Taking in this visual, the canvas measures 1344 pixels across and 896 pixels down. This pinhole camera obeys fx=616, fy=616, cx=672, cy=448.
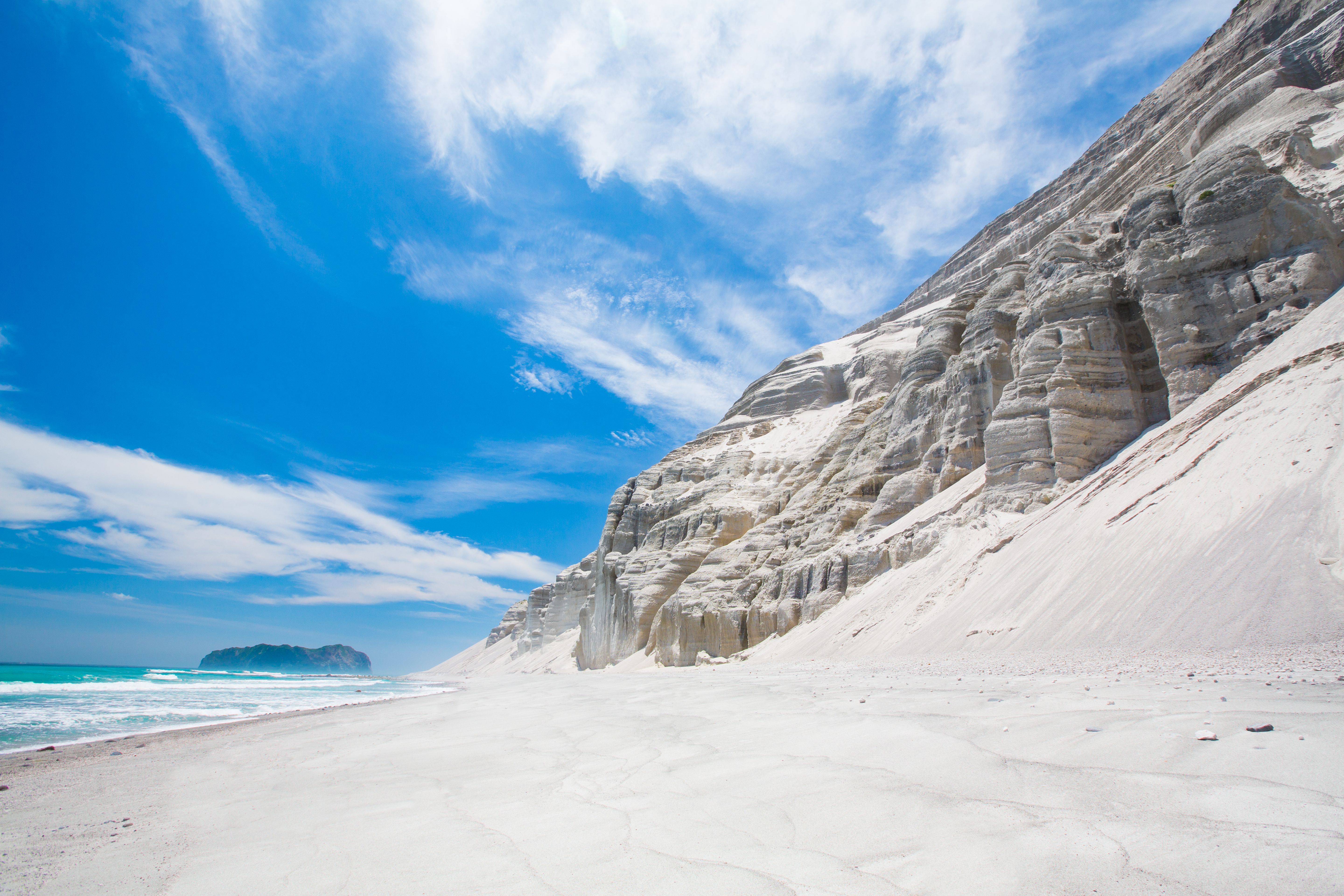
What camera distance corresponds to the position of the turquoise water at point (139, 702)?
39.0 ft

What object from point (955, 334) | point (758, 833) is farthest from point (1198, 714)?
point (955, 334)

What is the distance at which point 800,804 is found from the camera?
133 inches

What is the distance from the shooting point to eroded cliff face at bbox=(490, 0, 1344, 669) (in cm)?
1541

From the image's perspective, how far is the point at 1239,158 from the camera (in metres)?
16.1

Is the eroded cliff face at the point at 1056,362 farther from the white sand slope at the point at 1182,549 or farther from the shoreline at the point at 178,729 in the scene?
the shoreline at the point at 178,729

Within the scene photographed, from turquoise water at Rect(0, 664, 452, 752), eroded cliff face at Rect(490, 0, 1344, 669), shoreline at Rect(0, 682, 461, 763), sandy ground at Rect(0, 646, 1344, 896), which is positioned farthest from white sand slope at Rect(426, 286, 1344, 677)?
turquoise water at Rect(0, 664, 452, 752)

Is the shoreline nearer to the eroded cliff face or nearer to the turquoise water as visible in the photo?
the turquoise water

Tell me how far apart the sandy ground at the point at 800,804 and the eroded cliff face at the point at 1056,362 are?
12.1 meters

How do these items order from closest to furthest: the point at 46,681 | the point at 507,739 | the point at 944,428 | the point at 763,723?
the point at 763,723 < the point at 507,739 < the point at 944,428 < the point at 46,681

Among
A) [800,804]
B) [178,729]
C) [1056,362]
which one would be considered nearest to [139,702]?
[178,729]

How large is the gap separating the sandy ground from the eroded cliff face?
39.6 feet

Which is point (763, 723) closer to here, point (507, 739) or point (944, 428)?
point (507, 739)

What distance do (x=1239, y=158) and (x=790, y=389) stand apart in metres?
34.4

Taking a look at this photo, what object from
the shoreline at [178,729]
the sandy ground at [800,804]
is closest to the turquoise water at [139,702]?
the shoreline at [178,729]
